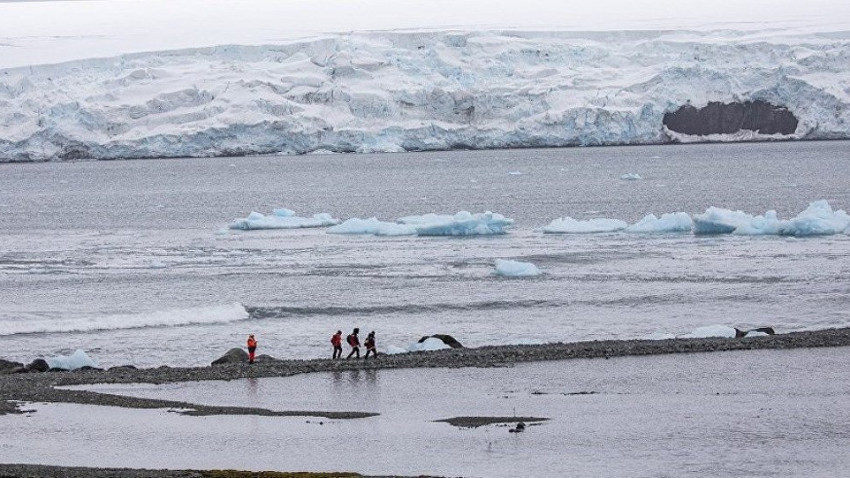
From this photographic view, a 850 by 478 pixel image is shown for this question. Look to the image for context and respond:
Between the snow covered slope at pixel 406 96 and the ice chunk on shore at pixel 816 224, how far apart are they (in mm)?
77424

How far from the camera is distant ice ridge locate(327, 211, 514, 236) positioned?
185 ft

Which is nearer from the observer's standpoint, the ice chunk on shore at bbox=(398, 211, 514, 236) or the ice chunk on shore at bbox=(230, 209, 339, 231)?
the ice chunk on shore at bbox=(398, 211, 514, 236)

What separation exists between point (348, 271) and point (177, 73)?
10747 cm

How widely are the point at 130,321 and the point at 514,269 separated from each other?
1326 centimetres

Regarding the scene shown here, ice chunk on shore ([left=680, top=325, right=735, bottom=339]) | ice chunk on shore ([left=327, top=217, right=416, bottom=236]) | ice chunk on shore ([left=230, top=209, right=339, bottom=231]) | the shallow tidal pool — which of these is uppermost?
ice chunk on shore ([left=230, top=209, right=339, bottom=231])

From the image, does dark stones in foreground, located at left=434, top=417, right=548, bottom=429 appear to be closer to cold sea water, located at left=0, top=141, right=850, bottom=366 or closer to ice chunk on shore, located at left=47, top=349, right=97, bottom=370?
cold sea water, located at left=0, top=141, right=850, bottom=366

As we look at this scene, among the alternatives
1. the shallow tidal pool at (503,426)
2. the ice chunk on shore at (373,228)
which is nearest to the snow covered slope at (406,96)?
the ice chunk on shore at (373,228)

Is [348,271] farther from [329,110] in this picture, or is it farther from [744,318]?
[329,110]

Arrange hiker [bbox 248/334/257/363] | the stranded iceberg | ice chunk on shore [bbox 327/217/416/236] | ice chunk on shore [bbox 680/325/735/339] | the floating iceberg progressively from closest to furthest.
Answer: hiker [bbox 248/334/257/363] → ice chunk on shore [bbox 680/325/735/339] → the floating iceberg → the stranded iceberg → ice chunk on shore [bbox 327/217/416/236]

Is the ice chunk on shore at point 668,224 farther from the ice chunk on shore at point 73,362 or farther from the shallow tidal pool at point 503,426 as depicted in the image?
the ice chunk on shore at point 73,362

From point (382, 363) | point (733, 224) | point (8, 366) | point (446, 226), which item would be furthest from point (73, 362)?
point (733, 224)

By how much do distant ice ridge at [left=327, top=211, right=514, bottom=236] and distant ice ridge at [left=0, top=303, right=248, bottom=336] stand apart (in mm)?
20557

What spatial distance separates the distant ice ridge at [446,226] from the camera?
56500 millimetres

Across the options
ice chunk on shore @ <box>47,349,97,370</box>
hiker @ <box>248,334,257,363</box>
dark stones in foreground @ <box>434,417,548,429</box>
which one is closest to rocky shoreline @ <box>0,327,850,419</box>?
hiker @ <box>248,334,257,363</box>
